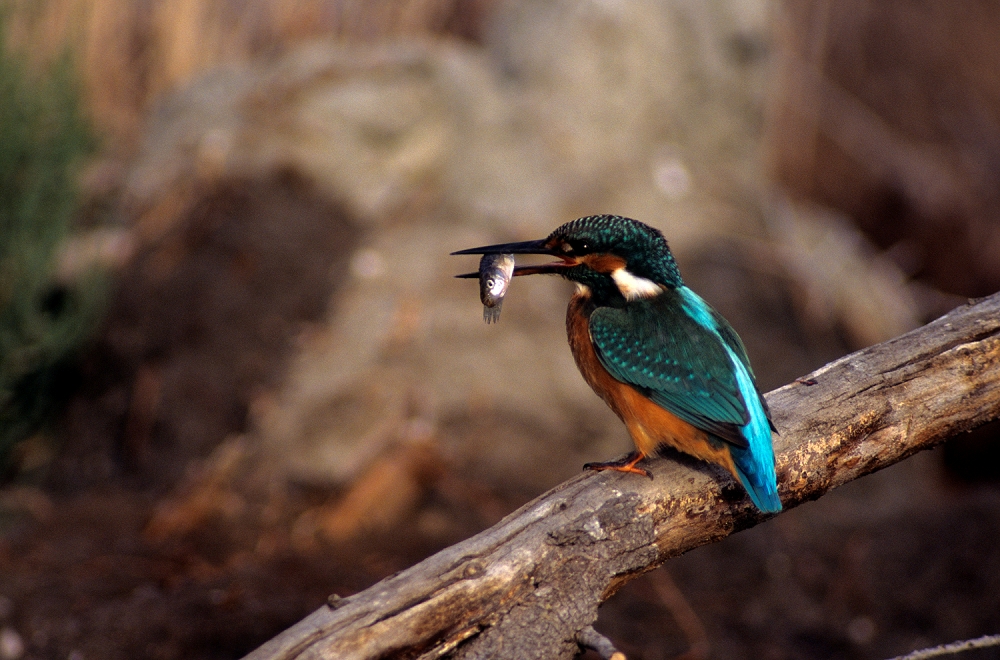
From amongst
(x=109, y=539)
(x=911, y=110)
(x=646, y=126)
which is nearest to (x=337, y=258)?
(x=109, y=539)

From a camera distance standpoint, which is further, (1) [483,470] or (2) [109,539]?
(1) [483,470]

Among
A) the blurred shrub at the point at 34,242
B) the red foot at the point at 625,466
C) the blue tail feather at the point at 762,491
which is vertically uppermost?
the blurred shrub at the point at 34,242

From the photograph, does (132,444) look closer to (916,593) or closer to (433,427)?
(433,427)

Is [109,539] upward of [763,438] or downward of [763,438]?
upward

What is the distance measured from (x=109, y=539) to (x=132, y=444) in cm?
60

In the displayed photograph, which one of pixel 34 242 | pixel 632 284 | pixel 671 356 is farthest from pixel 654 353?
pixel 34 242

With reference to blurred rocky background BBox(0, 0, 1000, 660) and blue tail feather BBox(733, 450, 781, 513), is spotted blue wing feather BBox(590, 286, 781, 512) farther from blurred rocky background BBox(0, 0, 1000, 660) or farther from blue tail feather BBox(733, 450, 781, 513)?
blurred rocky background BBox(0, 0, 1000, 660)

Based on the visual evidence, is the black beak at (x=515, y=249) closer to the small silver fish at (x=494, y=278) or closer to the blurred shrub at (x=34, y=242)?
the small silver fish at (x=494, y=278)

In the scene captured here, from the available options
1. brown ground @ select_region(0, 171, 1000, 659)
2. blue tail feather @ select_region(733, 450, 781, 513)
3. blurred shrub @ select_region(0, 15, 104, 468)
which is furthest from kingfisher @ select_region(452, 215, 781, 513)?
blurred shrub @ select_region(0, 15, 104, 468)

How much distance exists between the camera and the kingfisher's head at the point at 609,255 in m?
2.12

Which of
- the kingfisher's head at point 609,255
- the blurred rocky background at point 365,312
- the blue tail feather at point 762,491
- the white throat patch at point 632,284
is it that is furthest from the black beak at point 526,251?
the blurred rocky background at point 365,312

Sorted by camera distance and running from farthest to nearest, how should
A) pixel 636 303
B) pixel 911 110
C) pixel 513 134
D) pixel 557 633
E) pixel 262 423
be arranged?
pixel 911 110 < pixel 513 134 < pixel 262 423 < pixel 636 303 < pixel 557 633

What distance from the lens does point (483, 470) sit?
3666 millimetres

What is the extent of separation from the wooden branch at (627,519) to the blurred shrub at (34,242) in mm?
2414
